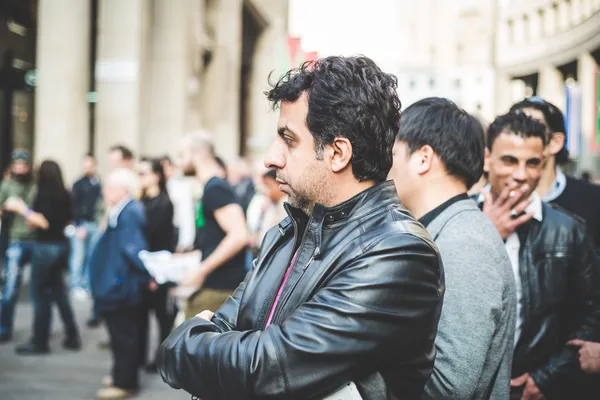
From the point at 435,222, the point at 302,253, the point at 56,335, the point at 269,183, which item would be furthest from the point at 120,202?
the point at 302,253

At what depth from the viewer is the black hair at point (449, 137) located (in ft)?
8.75

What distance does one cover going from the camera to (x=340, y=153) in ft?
6.03

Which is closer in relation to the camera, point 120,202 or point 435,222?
point 435,222

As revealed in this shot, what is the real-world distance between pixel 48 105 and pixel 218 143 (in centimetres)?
926

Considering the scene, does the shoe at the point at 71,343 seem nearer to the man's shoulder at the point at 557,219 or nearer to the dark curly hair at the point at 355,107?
the man's shoulder at the point at 557,219

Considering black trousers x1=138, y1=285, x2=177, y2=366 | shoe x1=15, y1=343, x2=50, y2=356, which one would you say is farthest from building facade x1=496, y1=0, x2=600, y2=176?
shoe x1=15, y1=343, x2=50, y2=356

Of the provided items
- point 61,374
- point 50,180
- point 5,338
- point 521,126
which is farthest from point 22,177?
point 521,126

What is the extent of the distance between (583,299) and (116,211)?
455 centimetres

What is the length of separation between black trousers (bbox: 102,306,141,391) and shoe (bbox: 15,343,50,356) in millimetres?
1955

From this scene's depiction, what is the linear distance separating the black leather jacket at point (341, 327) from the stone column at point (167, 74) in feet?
50.4

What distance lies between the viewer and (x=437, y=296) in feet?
5.68

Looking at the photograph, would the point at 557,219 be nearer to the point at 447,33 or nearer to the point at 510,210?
the point at 510,210

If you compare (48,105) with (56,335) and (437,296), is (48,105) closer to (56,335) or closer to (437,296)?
(56,335)

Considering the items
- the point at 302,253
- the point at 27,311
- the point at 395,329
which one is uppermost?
the point at 302,253
